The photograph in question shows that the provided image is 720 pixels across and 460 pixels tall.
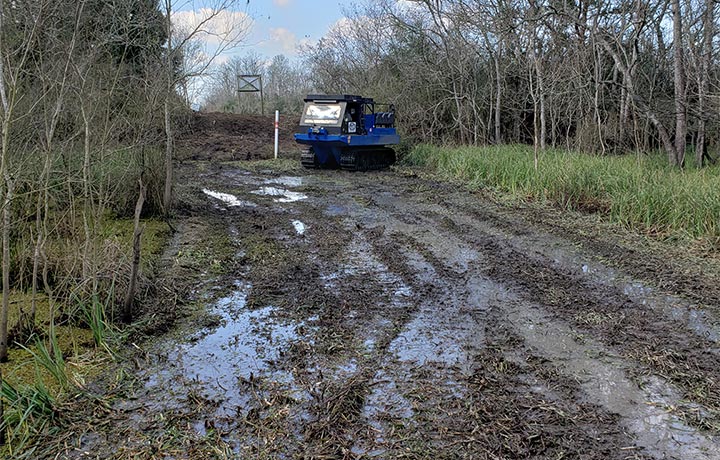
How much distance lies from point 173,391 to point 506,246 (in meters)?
4.12

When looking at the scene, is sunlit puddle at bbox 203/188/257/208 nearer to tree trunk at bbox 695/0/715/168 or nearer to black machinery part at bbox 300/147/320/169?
black machinery part at bbox 300/147/320/169

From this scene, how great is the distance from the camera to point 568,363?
3451 mm

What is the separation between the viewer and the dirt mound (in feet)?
53.5

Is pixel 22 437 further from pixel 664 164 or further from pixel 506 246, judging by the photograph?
pixel 664 164

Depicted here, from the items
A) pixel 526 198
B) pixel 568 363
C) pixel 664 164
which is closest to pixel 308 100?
pixel 526 198

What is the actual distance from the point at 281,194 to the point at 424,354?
6.80 meters

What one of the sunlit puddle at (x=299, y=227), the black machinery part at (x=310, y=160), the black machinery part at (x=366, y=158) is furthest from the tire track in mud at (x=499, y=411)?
the black machinery part at (x=310, y=160)

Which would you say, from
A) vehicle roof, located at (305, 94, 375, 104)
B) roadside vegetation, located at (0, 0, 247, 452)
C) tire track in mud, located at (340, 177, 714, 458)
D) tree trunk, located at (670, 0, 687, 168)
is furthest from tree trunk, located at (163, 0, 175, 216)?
tree trunk, located at (670, 0, 687, 168)

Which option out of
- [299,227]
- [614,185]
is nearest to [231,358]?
[299,227]

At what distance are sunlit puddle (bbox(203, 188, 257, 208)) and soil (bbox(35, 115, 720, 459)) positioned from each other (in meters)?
1.74

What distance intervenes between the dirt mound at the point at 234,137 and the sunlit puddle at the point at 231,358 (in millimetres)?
11827

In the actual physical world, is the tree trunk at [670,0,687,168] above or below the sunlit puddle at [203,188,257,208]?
above

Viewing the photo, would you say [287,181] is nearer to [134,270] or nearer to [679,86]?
[679,86]

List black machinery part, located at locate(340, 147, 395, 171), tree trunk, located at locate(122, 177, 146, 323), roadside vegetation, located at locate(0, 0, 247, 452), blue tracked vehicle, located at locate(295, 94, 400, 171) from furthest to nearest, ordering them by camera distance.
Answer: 1. black machinery part, located at locate(340, 147, 395, 171)
2. blue tracked vehicle, located at locate(295, 94, 400, 171)
3. tree trunk, located at locate(122, 177, 146, 323)
4. roadside vegetation, located at locate(0, 0, 247, 452)
